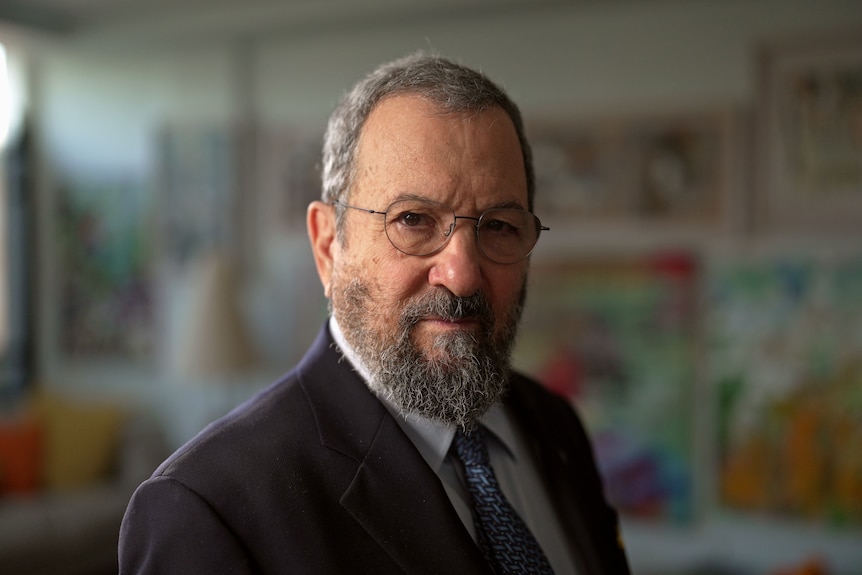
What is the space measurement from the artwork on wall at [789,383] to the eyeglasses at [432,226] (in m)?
3.06

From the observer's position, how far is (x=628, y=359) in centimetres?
426

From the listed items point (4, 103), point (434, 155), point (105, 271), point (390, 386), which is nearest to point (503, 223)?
point (434, 155)

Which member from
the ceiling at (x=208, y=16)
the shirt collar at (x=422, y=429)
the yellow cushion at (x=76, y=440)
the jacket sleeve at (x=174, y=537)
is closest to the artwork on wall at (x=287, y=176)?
the ceiling at (x=208, y=16)

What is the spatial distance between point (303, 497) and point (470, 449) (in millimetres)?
328

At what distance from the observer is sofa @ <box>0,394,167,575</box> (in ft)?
15.1

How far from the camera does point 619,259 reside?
13.9 ft

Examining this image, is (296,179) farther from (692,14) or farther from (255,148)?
(692,14)

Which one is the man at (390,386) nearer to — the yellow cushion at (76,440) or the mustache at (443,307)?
the mustache at (443,307)

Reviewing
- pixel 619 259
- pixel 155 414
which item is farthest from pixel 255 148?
pixel 619 259

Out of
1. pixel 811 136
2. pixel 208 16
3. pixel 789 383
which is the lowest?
pixel 789 383

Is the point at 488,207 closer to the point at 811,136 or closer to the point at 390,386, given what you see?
the point at 390,386

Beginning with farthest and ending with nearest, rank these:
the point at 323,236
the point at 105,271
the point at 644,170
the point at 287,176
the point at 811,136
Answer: the point at 105,271
the point at 287,176
the point at 644,170
the point at 811,136
the point at 323,236

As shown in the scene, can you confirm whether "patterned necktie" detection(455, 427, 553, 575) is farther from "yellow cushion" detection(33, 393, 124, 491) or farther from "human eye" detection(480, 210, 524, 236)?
"yellow cushion" detection(33, 393, 124, 491)

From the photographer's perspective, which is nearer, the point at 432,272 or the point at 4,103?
the point at 432,272
